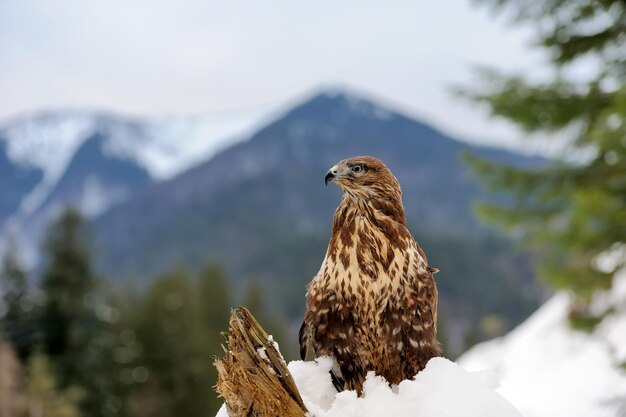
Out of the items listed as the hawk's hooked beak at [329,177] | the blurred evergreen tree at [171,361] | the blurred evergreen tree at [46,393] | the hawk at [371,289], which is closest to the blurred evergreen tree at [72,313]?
the blurred evergreen tree at [46,393]

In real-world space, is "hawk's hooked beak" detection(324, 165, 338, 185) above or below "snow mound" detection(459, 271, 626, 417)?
below

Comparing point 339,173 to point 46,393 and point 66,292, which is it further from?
point 66,292

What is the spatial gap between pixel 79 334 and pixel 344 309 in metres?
22.2

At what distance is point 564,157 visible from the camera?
8.65m

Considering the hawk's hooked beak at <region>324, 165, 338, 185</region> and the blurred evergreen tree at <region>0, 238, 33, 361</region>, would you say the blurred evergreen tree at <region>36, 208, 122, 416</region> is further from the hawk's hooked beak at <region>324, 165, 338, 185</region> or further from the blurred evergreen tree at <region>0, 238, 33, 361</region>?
the hawk's hooked beak at <region>324, 165, 338, 185</region>

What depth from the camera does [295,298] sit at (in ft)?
381

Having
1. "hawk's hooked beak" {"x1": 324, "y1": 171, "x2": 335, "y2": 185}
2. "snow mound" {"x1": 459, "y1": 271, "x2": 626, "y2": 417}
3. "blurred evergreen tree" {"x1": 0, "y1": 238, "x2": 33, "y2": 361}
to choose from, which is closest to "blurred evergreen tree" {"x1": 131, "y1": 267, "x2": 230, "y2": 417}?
"blurred evergreen tree" {"x1": 0, "y1": 238, "x2": 33, "y2": 361}

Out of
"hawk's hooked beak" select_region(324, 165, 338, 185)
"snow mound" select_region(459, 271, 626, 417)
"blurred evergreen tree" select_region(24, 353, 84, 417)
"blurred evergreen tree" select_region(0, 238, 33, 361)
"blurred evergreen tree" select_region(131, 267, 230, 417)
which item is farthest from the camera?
"blurred evergreen tree" select_region(131, 267, 230, 417)

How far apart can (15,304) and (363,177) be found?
75.3ft

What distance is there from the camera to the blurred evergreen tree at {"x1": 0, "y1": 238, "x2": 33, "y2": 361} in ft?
73.6

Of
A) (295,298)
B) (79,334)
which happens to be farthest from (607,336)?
(295,298)

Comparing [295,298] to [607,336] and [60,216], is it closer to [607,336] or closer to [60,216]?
[60,216]

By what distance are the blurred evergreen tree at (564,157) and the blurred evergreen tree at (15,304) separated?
62.5 ft

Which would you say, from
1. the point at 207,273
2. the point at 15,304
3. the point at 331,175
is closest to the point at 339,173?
the point at 331,175
